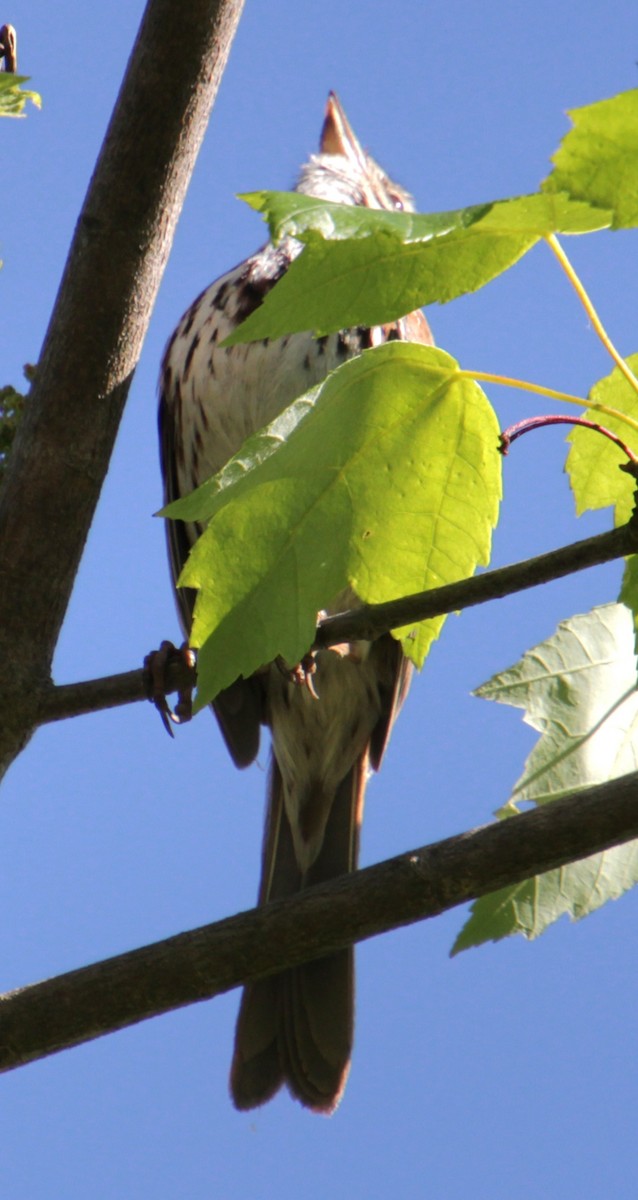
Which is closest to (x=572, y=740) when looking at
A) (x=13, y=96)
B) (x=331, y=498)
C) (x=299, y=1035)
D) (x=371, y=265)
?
(x=331, y=498)

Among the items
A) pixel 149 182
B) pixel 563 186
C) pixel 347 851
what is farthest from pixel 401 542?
pixel 347 851

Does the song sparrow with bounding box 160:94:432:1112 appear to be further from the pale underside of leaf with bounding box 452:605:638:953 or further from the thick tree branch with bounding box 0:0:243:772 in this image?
the pale underside of leaf with bounding box 452:605:638:953

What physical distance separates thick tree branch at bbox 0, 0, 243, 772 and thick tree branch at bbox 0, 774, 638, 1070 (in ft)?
1.43

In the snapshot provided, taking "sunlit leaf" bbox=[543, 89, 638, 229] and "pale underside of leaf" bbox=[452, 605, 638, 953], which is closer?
"sunlit leaf" bbox=[543, 89, 638, 229]

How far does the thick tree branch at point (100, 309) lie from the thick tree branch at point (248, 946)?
0.44 m

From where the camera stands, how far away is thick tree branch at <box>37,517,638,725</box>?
1.52 meters

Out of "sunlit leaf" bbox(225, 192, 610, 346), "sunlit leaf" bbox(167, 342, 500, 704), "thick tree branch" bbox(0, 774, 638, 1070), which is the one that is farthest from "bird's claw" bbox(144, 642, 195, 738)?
"sunlit leaf" bbox(225, 192, 610, 346)

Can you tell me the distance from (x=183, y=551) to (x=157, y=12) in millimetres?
1881

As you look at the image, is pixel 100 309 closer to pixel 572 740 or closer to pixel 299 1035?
→ pixel 572 740

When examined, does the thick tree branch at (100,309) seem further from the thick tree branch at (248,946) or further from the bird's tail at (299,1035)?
the bird's tail at (299,1035)

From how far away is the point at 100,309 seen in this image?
2162 millimetres

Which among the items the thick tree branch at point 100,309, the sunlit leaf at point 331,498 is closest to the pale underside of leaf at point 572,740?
the sunlit leaf at point 331,498

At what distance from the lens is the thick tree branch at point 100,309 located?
6.95ft

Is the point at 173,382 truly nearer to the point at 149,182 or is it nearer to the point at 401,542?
the point at 149,182
